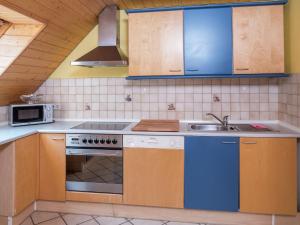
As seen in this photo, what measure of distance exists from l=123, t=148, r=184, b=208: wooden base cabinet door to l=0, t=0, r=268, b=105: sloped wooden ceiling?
4.33 feet

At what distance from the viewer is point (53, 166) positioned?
258cm

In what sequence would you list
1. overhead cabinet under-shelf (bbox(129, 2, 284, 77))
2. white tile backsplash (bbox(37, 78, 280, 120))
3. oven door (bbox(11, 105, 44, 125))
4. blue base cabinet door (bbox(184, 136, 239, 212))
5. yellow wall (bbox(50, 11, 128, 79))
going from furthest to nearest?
yellow wall (bbox(50, 11, 128, 79)) < white tile backsplash (bbox(37, 78, 280, 120)) < oven door (bbox(11, 105, 44, 125)) < overhead cabinet under-shelf (bbox(129, 2, 284, 77)) < blue base cabinet door (bbox(184, 136, 239, 212))

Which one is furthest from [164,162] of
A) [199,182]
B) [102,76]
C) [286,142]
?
[102,76]

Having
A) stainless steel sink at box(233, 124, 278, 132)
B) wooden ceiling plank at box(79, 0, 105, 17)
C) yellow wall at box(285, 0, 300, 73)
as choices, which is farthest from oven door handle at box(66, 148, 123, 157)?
yellow wall at box(285, 0, 300, 73)

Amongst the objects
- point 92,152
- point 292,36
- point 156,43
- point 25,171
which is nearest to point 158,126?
point 92,152

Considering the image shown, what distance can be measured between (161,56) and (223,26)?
26.7 inches

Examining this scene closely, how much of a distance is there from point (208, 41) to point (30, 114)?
206cm

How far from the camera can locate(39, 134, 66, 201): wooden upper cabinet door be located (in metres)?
2.57

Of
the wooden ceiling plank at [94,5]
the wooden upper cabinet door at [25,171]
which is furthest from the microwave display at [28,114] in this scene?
the wooden ceiling plank at [94,5]

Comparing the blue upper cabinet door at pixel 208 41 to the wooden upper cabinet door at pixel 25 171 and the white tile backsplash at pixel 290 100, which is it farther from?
the wooden upper cabinet door at pixel 25 171

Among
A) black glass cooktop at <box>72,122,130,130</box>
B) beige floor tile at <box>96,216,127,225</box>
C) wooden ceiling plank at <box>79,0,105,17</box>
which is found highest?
wooden ceiling plank at <box>79,0,105,17</box>

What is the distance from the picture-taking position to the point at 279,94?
2820mm

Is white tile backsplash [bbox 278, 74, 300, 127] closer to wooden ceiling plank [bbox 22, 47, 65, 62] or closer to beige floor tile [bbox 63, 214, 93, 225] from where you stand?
beige floor tile [bbox 63, 214, 93, 225]

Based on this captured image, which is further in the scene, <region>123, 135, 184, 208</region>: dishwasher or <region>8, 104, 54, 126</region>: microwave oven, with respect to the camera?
<region>8, 104, 54, 126</region>: microwave oven
